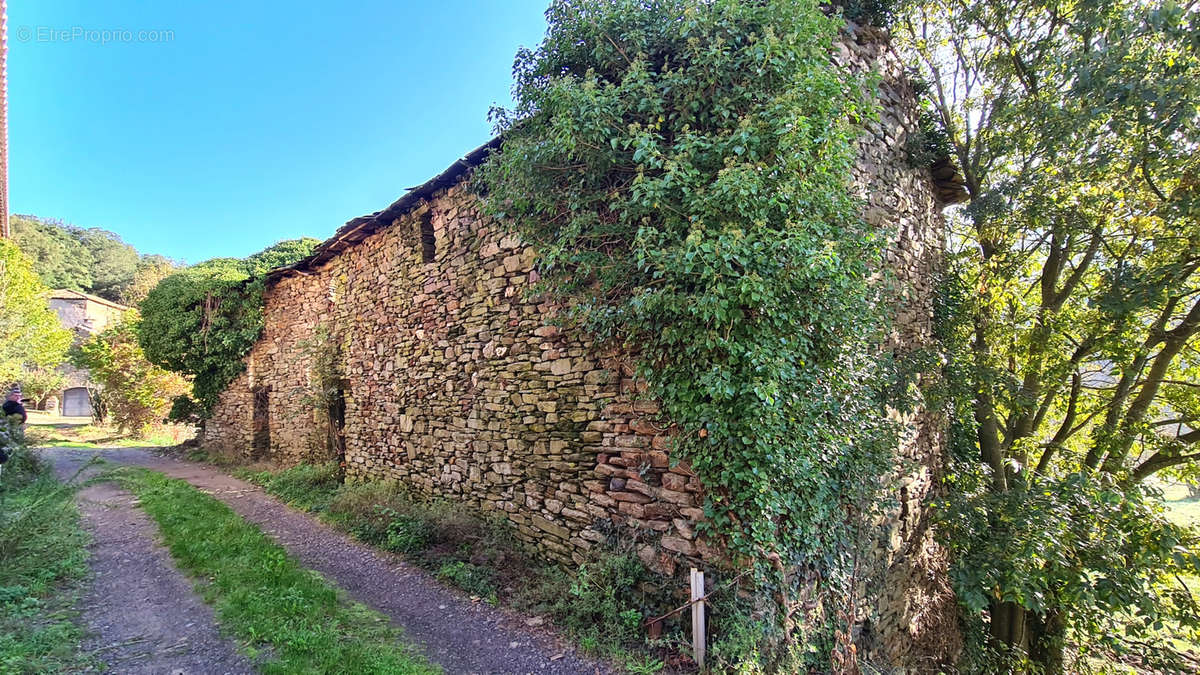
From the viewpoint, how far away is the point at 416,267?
23.5ft

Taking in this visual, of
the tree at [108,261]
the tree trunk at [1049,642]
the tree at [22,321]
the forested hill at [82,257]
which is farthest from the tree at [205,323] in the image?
the tree at [108,261]

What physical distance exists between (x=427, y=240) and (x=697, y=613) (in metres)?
5.88

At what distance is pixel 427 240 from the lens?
7.08 m

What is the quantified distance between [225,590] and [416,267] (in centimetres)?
437

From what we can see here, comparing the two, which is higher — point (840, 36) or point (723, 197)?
point (840, 36)

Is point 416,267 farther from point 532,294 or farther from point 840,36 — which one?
point 840,36

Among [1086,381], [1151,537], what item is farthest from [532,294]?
[1086,381]

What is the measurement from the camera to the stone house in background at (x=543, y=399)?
4.34 metres

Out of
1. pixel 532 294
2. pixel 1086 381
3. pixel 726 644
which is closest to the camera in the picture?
pixel 726 644

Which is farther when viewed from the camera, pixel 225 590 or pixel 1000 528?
pixel 1000 528

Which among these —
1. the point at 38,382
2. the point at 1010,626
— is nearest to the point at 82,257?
the point at 38,382

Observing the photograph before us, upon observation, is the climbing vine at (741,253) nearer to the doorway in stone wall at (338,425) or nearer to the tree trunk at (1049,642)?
the tree trunk at (1049,642)

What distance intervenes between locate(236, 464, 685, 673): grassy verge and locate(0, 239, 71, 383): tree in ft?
40.3

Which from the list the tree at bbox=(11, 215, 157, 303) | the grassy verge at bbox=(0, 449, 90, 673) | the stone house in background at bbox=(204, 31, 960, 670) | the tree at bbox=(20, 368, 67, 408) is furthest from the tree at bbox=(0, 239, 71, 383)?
the tree at bbox=(11, 215, 157, 303)
